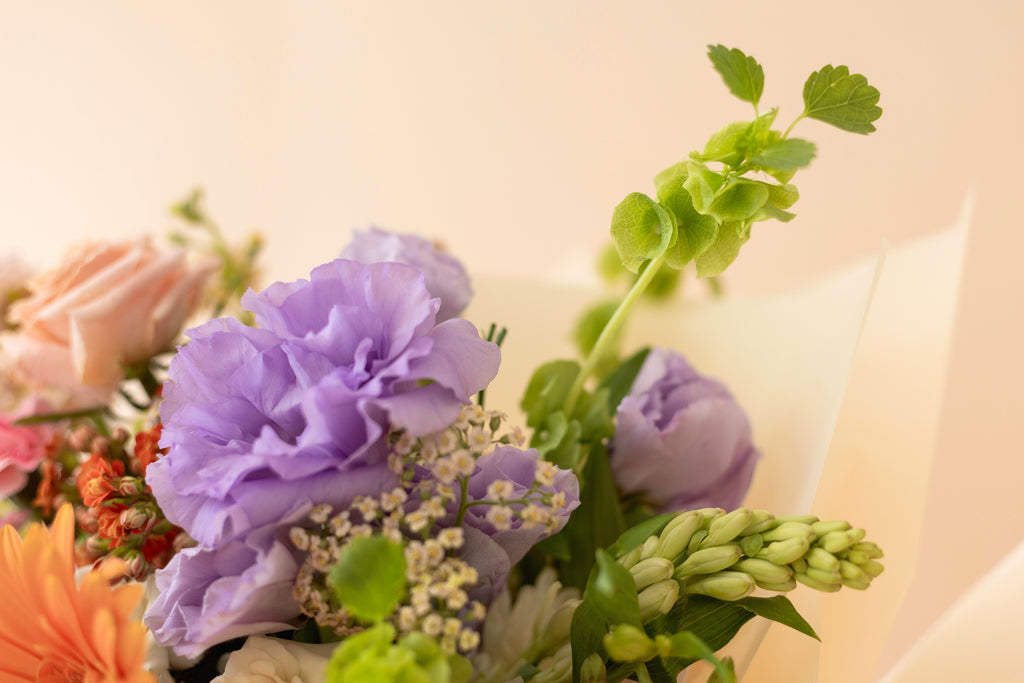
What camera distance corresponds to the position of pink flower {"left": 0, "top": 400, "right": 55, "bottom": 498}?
450mm

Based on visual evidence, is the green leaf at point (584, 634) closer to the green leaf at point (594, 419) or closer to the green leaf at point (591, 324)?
the green leaf at point (594, 419)

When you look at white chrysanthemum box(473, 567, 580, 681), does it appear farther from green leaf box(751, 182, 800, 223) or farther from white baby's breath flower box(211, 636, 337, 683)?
green leaf box(751, 182, 800, 223)

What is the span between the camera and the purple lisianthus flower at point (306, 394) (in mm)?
278

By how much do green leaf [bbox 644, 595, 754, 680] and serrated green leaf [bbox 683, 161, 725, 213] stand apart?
0.16 m

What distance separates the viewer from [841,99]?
12.5 inches

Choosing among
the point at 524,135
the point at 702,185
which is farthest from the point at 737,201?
the point at 524,135

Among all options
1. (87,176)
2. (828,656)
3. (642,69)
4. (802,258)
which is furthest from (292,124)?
(828,656)

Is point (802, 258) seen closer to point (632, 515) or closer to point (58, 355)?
point (632, 515)

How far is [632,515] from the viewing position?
47 centimetres

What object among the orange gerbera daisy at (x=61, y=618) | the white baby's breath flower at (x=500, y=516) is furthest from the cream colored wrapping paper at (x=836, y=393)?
the orange gerbera daisy at (x=61, y=618)

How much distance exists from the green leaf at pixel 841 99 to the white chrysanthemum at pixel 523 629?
0.23 metres

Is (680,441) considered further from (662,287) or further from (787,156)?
(662,287)

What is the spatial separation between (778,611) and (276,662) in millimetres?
200

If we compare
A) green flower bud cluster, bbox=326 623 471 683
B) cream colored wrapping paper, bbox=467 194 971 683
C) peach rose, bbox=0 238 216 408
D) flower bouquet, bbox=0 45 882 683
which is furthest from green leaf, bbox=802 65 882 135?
peach rose, bbox=0 238 216 408
